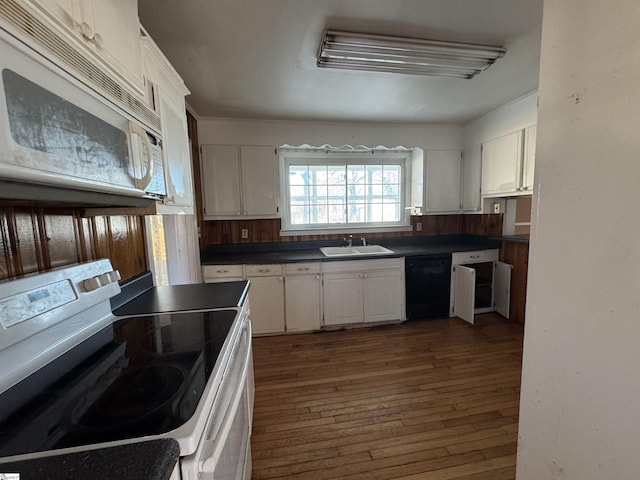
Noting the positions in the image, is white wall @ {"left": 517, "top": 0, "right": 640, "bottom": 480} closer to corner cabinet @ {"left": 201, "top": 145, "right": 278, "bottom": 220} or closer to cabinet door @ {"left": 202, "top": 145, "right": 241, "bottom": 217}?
corner cabinet @ {"left": 201, "top": 145, "right": 278, "bottom": 220}

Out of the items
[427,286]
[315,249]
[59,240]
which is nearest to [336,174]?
[315,249]

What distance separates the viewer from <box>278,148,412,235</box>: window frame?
3379 mm

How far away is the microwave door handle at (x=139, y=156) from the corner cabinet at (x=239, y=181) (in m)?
2.08

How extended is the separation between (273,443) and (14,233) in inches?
61.8

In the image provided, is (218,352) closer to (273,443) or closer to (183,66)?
(273,443)

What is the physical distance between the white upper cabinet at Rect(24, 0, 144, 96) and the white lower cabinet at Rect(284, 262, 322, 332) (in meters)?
2.09

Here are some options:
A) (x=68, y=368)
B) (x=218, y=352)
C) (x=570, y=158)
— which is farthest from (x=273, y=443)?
(x=570, y=158)

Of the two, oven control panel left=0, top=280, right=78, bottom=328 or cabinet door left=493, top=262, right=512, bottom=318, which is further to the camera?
cabinet door left=493, top=262, right=512, bottom=318

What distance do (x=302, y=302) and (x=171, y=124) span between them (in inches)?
81.6

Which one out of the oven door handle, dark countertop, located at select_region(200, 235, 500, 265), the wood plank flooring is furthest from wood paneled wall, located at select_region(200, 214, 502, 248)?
the oven door handle

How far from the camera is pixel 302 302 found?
114 inches

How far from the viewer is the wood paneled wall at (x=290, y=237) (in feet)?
10.5

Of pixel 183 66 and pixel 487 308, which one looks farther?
pixel 487 308

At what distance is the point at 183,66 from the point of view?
191cm
